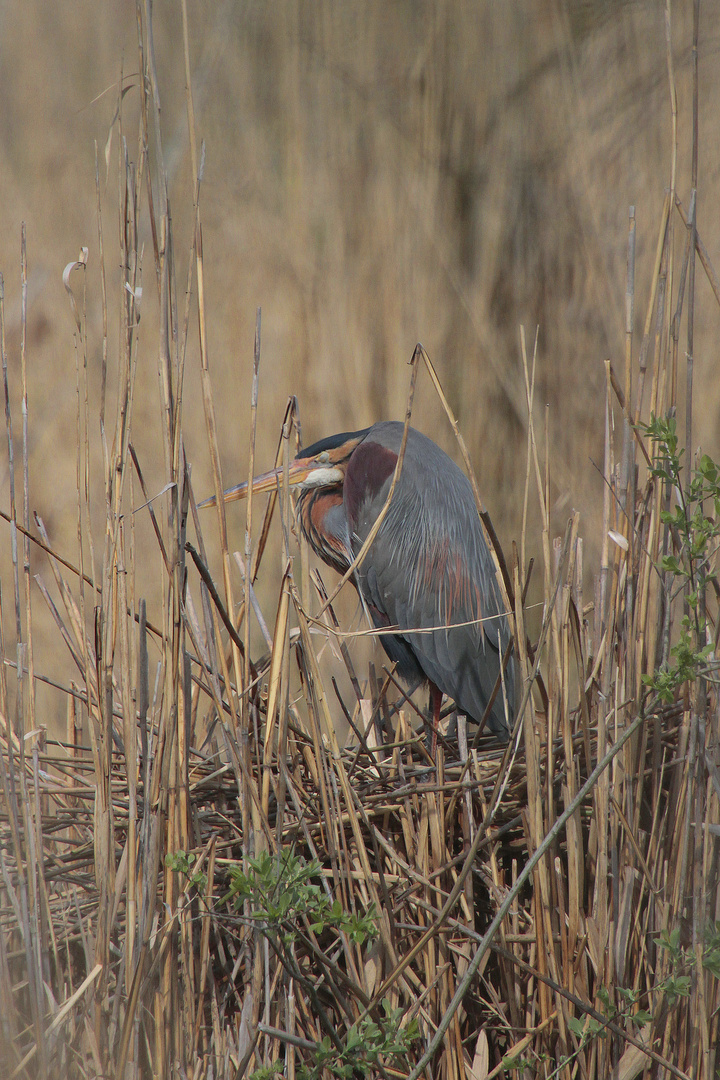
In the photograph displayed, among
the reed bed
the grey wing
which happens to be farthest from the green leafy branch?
the grey wing

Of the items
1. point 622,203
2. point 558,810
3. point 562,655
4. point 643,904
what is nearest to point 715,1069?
point 643,904

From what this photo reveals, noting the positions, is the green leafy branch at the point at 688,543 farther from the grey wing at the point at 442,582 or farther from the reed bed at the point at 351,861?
the grey wing at the point at 442,582

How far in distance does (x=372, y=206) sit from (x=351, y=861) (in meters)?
1.45

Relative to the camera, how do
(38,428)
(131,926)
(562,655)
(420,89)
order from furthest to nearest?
(420,89), (38,428), (562,655), (131,926)

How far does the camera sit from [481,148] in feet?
6.65

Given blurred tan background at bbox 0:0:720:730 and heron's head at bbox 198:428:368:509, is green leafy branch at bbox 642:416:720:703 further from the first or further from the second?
blurred tan background at bbox 0:0:720:730

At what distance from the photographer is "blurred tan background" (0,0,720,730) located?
179cm

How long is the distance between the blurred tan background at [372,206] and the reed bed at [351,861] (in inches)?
41.4

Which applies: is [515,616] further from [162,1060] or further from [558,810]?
[162,1060]

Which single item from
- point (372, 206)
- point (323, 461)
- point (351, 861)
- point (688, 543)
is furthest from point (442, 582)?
point (372, 206)

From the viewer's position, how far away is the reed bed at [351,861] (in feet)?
2.42

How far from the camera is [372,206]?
6.31ft

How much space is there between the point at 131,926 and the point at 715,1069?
532 mm

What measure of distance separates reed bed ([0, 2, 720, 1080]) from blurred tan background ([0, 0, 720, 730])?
3.45 ft
